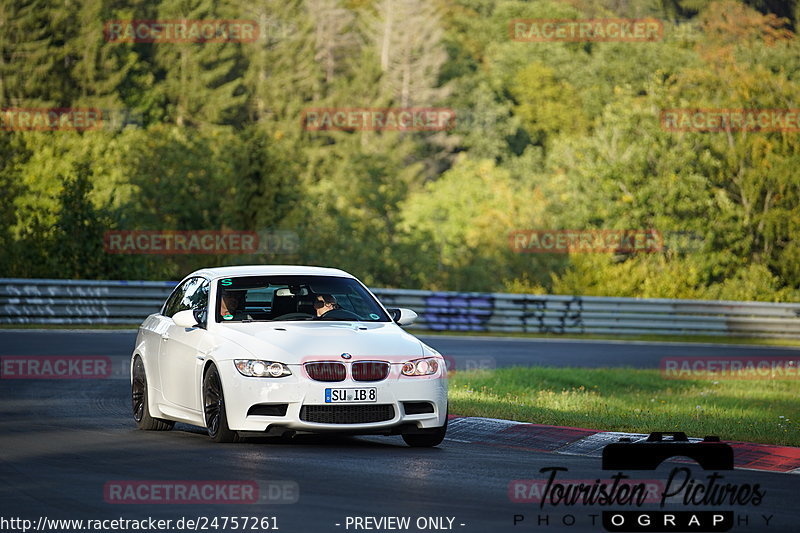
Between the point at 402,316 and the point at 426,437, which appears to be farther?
the point at 402,316

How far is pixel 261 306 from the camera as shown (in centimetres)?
1359

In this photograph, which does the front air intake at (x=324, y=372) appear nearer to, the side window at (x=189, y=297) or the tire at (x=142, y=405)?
the side window at (x=189, y=297)

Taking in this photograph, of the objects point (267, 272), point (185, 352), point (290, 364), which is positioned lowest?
point (185, 352)

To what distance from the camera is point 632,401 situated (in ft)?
63.3

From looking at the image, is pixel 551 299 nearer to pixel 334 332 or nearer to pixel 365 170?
pixel 365 170

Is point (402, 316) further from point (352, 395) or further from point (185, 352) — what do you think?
point (185, 352)

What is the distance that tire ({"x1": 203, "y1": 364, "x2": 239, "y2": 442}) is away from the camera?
12.5 metres

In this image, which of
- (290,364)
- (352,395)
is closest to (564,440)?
(352,395)

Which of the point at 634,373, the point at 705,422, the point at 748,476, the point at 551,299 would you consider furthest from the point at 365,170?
the point at 748,476

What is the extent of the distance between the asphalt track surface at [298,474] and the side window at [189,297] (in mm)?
1193

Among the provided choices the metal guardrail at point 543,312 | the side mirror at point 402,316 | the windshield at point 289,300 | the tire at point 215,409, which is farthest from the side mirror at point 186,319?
the metal guardrail at point 543,312

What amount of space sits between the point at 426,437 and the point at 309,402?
48.3 inches

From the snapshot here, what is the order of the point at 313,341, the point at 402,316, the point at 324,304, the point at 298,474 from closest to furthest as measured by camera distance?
the point at 298,474, the point at 313,341, the point at 324,304, the point at 402,316

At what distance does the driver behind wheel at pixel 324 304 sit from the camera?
44.5 ft
